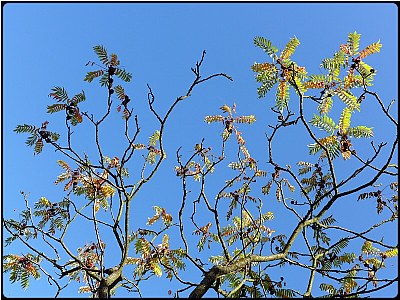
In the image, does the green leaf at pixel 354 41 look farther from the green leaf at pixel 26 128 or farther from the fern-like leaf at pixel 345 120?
the green leaf at pixel 26 128

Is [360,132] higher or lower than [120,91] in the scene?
lower

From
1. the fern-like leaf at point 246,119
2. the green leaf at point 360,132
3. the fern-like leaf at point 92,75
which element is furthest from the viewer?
the fern-like leaf at point 246,119

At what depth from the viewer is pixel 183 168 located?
545 centimetres

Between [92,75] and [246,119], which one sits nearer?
[92,75]

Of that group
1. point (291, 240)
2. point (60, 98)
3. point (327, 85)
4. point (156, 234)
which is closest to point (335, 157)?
point (327, 85)

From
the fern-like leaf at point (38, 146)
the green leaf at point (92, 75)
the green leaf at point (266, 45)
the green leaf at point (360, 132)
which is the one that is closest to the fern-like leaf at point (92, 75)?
the green leaf at point (92, 75)

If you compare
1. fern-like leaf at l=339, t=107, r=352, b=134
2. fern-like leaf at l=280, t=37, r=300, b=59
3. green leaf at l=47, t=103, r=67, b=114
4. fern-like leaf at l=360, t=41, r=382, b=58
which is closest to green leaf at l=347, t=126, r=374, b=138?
fern-like leaf at l=339, t=107, r=352, b=134

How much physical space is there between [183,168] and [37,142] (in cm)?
172

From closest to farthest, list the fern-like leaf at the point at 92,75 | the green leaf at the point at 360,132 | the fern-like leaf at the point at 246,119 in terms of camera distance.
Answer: the green leaf at the point at 360,132 → the fern-like leaf at the point at 92,75 → the fern-like leaf at the point at 246,119

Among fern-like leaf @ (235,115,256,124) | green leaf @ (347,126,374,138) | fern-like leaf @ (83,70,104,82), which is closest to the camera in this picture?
green leaf @ (347,126,374,138)

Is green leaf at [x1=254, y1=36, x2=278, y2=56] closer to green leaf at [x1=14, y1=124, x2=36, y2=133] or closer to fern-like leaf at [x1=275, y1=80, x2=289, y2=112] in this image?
fern-like leaf at [x1=275, y1=80, x2=289, y2=112]

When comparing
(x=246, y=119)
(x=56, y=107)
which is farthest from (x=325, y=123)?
(x=56, y=107)

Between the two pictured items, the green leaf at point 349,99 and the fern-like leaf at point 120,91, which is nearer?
the green leaf at point 349,99

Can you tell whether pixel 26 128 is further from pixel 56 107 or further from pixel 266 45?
pixel 266 45
